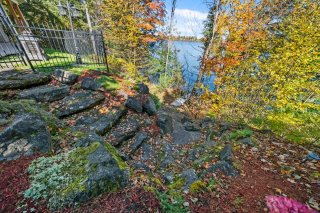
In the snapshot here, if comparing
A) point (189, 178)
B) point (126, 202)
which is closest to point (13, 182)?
point (126, 202)

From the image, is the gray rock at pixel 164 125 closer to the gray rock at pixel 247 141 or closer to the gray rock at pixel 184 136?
the gray rock at pixel 184 136

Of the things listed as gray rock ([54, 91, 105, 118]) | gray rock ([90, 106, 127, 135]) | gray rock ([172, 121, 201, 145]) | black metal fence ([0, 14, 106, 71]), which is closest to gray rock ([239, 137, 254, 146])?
gray rock ([172, 121, 201, 145])

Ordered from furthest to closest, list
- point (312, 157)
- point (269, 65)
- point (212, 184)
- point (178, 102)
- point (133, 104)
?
1. point (178, 102)
2. point (133, 104)
3. point (269, 65)
4. point (312, 157)
5. point (212, 184)

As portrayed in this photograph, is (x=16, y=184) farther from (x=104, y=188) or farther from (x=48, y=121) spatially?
(x=48, y=121)

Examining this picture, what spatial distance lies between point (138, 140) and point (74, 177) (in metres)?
3.13

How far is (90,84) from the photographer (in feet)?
20.4

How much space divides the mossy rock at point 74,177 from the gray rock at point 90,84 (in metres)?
4.16

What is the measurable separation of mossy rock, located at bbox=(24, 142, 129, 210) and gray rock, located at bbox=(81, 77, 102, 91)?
13.6ft

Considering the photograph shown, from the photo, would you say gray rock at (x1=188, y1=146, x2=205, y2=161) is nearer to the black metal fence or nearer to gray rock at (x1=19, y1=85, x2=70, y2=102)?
gray rock at (x1=19, y1=85, x2=70, y2=102)

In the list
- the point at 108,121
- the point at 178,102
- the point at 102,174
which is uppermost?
the point at 102,174

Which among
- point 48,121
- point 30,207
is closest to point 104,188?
point 30,207

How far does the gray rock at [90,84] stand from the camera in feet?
20.1

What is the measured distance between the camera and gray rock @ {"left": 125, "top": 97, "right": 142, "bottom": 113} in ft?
20.4

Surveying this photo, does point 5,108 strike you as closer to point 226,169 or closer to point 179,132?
point 226,169
